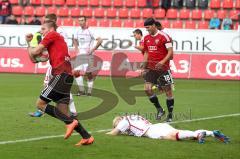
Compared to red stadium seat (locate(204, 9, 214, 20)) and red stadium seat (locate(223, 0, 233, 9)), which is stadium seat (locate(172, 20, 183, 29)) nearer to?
red stadium seat (locate(204, 9, 214, 20))

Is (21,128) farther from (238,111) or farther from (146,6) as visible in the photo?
(146,6)

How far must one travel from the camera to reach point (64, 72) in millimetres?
11625

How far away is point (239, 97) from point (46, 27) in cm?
1166

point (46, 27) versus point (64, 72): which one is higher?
point (46, 27)

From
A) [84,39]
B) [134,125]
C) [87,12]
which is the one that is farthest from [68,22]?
[134,125]

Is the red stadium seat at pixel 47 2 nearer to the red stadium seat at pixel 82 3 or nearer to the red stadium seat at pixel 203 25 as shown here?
the red stadium seat at pixel 82 3

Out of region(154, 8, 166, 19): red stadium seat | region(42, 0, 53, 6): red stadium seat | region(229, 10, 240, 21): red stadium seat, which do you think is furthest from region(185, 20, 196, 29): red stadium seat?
region(42, 0, 53, 6): red stadium seat

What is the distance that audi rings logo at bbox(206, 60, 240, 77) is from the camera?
91.5ft

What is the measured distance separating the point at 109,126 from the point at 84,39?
824 cm

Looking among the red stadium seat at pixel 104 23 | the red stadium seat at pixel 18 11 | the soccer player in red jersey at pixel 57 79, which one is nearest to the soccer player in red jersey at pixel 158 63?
the soccer player in red jersey at pixel 57 79

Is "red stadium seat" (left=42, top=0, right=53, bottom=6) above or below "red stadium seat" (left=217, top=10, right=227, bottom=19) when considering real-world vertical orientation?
above

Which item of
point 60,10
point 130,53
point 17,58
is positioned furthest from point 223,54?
point 60,10

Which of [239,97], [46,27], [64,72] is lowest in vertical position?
[239,97]

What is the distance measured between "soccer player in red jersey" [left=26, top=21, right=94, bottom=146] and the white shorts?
1.46m
